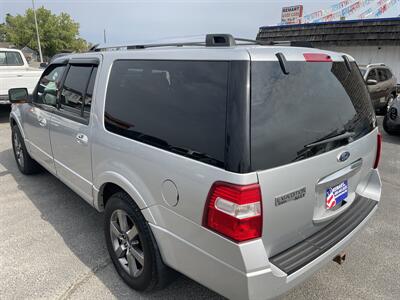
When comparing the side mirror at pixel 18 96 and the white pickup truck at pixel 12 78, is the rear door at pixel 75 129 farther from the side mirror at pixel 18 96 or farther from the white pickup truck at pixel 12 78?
the white pickup truck at pixel 12 78

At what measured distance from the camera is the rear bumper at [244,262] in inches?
67.1

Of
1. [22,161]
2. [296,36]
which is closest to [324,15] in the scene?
[296,36]

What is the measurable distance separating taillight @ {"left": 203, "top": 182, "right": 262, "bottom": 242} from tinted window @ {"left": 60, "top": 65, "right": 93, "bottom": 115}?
1.83 m

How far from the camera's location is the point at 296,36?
17.5 m

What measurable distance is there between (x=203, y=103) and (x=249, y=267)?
3.04 ft

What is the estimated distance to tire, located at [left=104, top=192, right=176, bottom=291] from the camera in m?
2.25

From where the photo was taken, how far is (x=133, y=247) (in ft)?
8.11

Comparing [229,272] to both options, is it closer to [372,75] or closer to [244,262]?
[244,262]

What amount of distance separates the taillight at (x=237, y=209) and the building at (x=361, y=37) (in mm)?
Result: 14642

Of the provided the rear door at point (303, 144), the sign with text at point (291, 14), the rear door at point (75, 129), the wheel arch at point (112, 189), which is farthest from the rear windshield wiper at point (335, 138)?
the sign with text at point (291, 14)

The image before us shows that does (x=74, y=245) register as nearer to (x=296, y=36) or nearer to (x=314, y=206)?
(x=314, y=206)

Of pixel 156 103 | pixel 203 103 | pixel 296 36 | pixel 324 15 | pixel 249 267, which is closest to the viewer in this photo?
pixel 249 267

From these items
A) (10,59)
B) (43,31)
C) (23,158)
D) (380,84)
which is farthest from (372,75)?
(43,31)

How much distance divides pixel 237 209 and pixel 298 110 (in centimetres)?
72
